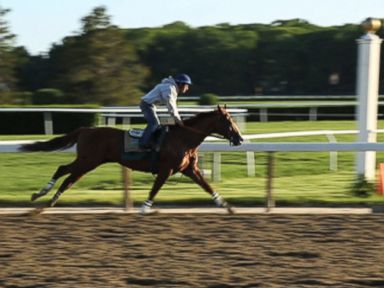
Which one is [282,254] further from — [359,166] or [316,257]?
[359,166]

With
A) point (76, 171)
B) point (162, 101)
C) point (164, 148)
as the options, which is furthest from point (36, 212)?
point (162, 101)

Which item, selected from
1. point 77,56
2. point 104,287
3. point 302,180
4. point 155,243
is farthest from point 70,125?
point 104,287

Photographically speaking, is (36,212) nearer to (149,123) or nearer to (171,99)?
(149,123)

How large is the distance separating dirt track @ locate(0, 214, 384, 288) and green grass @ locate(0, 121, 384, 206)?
1198 mm

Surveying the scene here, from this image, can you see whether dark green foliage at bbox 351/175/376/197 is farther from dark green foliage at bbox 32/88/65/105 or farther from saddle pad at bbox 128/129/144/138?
dark green foliage at bbox 32/88/65/105

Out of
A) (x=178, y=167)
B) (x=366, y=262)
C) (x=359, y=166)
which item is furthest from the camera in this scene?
(x=359, y=166)

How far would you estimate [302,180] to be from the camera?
12.9 m

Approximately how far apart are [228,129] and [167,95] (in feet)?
2.39

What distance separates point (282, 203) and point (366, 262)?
11.5ft

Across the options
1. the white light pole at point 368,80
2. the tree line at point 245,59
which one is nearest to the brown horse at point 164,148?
the white light pole at point 368,80

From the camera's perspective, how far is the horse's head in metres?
9.18

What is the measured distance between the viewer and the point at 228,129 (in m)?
9.22

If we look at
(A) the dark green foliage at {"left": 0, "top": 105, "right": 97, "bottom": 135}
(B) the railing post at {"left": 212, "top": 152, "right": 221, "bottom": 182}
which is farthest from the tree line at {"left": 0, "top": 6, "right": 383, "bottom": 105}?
(B) the railing post at {"left": 212, "top": 152, "right": 221, "bottom": 182}

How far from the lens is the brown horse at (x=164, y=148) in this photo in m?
9.16
